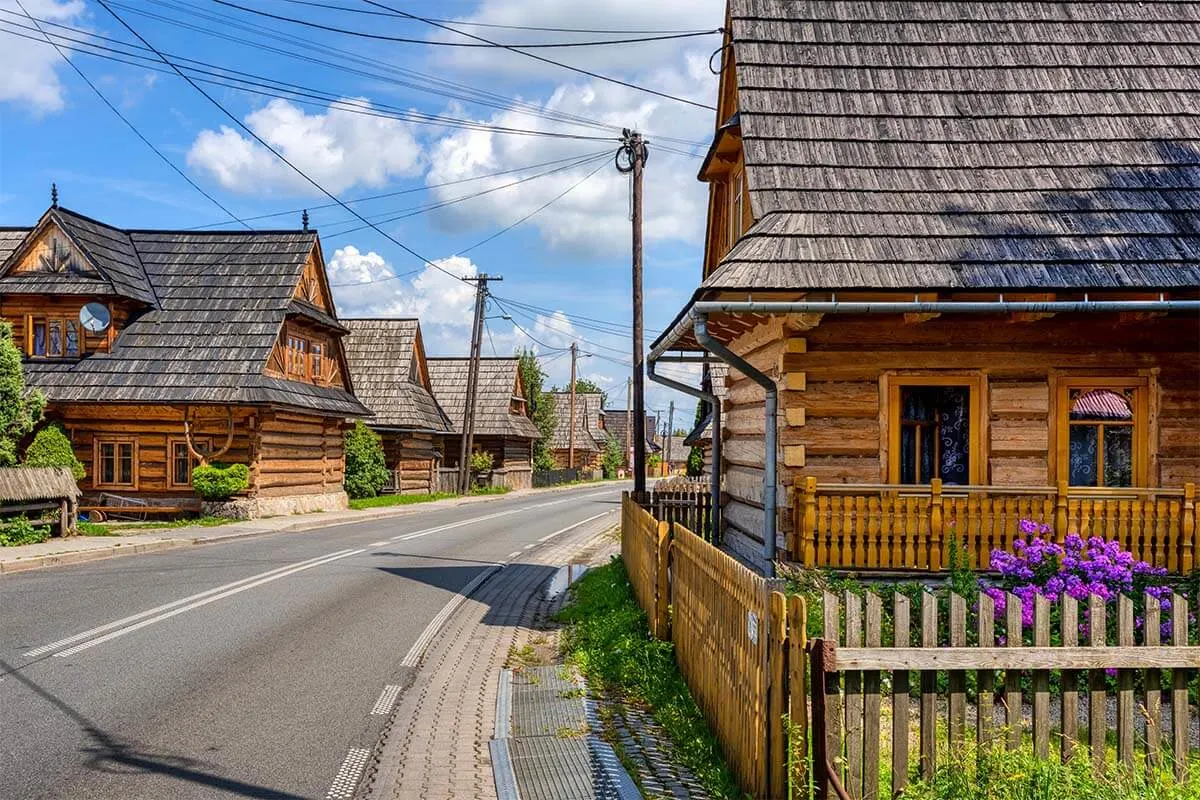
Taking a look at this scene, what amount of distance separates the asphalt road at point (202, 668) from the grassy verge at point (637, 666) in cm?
177

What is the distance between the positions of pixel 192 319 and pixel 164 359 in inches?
70.5

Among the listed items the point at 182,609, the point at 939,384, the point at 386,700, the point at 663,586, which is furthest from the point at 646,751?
the point at 182,609

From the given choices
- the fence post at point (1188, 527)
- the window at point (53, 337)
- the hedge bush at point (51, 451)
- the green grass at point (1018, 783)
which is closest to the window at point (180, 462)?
the hedge bush at point (51, 451)

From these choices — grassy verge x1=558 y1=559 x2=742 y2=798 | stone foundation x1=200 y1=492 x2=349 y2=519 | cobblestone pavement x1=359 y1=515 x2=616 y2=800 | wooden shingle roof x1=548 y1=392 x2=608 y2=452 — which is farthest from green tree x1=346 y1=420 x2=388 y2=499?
wooden shingle roof x1=548 y1=392 x2=608 y2=452

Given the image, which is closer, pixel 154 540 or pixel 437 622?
pixel 437 622

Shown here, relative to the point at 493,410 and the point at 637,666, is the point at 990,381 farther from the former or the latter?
the point at 493,410

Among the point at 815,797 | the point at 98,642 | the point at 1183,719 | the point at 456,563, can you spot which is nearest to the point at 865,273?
the point at 1183,719

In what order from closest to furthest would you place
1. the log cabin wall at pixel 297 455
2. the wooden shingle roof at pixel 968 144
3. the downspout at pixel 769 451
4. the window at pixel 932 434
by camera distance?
the wooden shingle roof at pixel 968 144 < the downspout at pixel 769 451 < the window at pixel 932 434 < the log cabin wall at pixel 297 455

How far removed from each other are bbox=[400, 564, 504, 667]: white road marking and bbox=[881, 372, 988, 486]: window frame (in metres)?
5.46

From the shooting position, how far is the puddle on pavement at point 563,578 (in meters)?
14.3

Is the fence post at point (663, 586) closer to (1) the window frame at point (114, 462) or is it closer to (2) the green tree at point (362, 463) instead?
(1) the window frame at point (114, 462)

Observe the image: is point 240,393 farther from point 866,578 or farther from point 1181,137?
point 1181,137

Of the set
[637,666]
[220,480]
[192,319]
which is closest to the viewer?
[637,666]

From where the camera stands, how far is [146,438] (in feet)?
90.2
